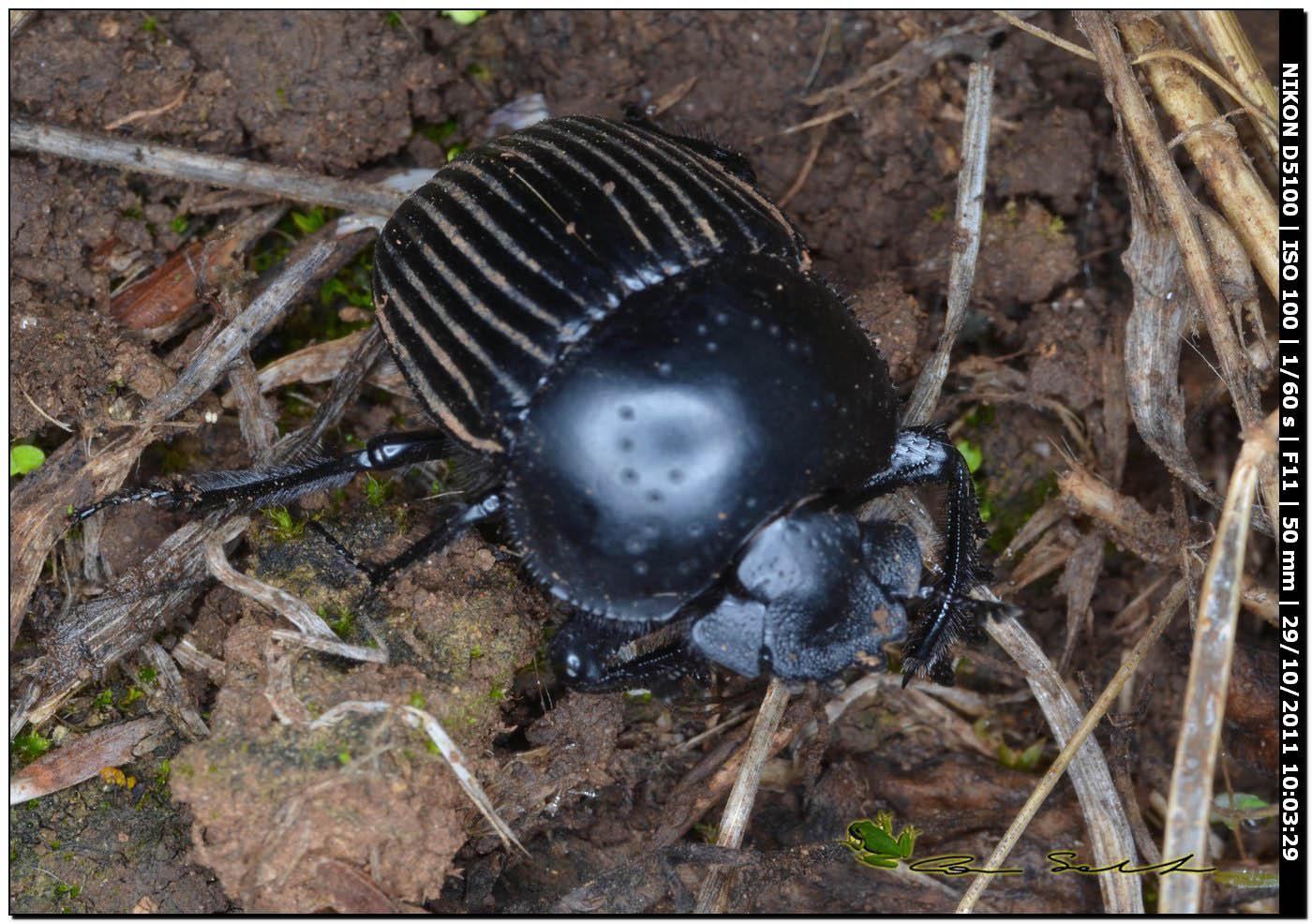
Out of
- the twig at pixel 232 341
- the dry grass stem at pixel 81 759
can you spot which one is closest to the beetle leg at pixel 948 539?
the twig at pixel 232 341

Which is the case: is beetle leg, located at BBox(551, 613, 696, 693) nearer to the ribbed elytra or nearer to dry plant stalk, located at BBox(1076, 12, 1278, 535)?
the ribbed elytra

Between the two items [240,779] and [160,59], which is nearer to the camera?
[240,779]

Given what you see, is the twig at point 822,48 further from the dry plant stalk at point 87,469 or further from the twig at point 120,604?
the twig at point 120,604

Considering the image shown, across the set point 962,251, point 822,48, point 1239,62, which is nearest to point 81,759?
point 962,251

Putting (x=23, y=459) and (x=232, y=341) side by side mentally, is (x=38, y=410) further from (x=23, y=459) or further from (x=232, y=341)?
(x=232, y=341)

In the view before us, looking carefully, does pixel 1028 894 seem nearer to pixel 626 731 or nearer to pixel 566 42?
pixel 626 731

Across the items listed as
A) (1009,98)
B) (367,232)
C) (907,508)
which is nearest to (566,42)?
(367,232)

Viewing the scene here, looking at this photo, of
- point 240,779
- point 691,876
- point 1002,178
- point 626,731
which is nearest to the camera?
point 240,779
